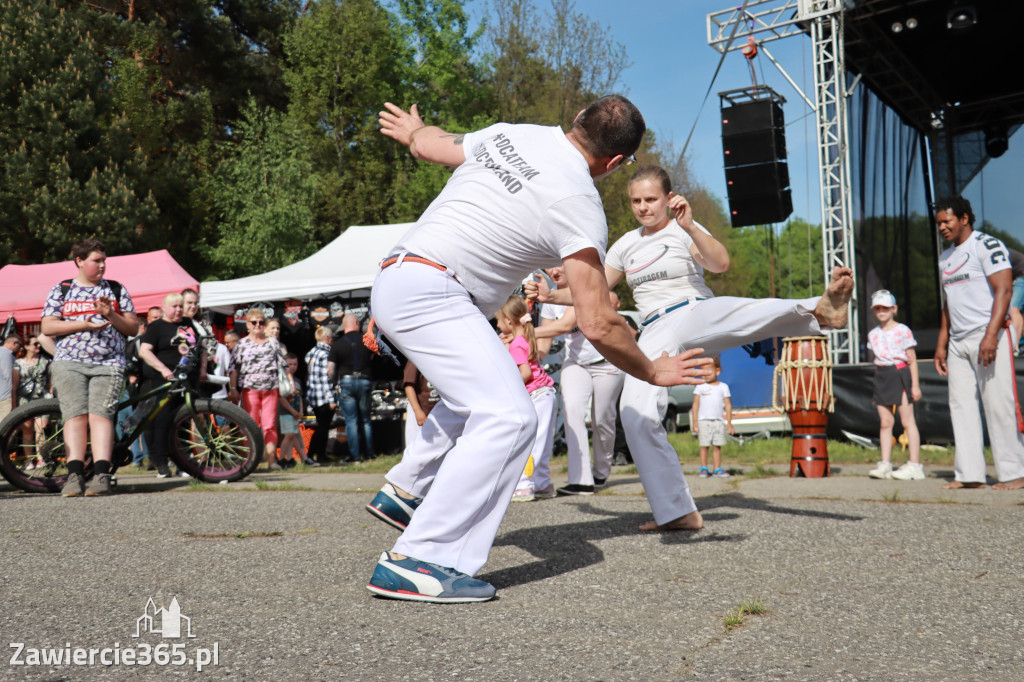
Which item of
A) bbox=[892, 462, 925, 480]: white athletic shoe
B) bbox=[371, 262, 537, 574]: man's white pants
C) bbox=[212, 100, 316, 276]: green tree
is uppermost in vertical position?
bbox=[212, 100, 316, 276]: green tree

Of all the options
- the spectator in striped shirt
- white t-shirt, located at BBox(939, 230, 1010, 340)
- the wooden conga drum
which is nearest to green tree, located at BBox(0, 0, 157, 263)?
the spectator in striped shirt

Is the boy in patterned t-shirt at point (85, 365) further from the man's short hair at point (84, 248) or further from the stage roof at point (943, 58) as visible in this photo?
the stage roof at point (943, 58)

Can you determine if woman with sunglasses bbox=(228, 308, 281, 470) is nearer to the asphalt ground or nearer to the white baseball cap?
the asphalt ground

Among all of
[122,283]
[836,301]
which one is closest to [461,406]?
[836,301]

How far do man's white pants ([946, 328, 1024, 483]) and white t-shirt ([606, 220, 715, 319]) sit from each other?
310 cm

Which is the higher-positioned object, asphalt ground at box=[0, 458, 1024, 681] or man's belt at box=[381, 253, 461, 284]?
man's belt at box=[381, 253, 461, 284]

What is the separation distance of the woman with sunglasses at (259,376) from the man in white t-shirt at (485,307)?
7.44 m

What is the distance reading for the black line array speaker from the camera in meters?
14.1

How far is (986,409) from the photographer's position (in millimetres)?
6418

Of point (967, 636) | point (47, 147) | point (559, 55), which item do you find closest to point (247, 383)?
point (967, 636)

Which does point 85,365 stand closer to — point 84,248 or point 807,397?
point 84,248

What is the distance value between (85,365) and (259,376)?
3.72 metres

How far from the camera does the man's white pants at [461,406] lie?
9.53ft

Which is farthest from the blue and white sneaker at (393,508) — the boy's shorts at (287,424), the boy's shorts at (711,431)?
the boy's shorts at (287,424)
